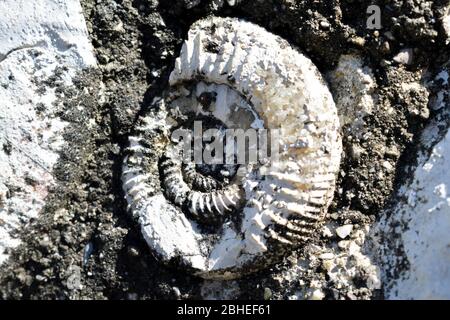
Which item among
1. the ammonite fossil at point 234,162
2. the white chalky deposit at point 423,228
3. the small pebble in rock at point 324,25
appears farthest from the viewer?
the small pebble in rock at point 324,25

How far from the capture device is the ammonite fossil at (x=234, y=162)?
280 centimetres

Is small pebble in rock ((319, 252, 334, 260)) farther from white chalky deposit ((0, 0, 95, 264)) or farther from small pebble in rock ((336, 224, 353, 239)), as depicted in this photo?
white chalky deposit ((0, 0, 95, 264))

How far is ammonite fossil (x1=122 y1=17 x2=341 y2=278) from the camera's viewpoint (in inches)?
110

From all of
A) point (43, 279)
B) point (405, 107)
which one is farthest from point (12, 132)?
point (405, 107)

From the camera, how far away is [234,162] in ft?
9.62

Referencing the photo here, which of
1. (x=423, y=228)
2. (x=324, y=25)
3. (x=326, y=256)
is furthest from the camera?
(x=324, y=25)

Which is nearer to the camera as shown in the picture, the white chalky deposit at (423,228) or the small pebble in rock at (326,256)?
the white chalky deposit at (423,228)

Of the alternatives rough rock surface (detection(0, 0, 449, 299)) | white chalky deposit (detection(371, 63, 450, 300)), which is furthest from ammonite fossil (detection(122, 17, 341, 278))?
white chalky deposit (detection(371, 63, 450, 300))

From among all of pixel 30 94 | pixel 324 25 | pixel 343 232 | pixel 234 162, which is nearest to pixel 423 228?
pixel 343 232

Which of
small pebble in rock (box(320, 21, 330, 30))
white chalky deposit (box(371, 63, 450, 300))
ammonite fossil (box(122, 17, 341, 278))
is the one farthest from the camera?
small pebble in rock (box(320, 21, 330, 30))

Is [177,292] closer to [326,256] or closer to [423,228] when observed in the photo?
[326,256]

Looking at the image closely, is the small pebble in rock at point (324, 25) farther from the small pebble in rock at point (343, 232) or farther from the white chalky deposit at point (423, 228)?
the small pebble in rock at point (343, 232)

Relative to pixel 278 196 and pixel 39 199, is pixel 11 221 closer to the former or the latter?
pixel 39 199

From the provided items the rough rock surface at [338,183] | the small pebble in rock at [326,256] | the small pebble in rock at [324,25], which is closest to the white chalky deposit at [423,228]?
the rough rock surface at [338,183]
